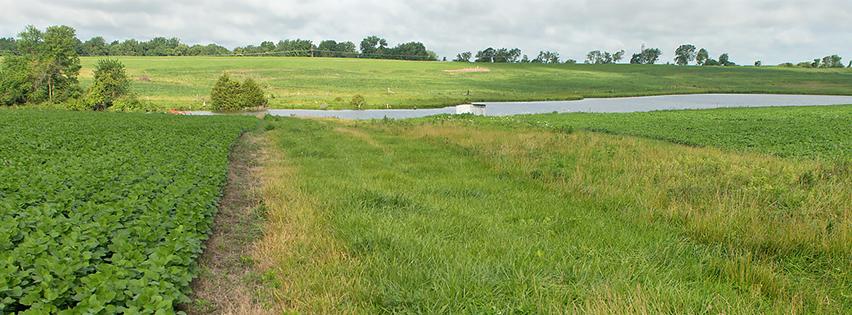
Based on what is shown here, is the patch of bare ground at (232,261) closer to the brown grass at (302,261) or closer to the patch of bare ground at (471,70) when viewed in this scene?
the brown grass at (302,261)

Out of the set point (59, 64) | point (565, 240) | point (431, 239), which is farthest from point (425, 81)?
point (431, 239)

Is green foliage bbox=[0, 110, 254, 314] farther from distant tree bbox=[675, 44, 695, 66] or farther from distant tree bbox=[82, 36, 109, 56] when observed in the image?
distant tree bbox=[675, 44, 695, 66]

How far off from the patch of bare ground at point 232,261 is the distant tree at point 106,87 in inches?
2143

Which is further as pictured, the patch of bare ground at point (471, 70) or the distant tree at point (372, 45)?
the distant tree at point (372, 45)

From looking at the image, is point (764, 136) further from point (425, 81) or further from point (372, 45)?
point (372, 45)

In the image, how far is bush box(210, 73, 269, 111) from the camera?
200ft

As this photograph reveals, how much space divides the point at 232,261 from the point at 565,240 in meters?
4.38

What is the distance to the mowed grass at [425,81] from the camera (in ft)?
247

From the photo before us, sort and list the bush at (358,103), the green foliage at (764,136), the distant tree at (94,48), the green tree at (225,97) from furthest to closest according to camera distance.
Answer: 1. the distant tree at (94,48)
2. the bush at (358,103)
3. the green tree at (225,97)
4. the green foliage at (764,136)

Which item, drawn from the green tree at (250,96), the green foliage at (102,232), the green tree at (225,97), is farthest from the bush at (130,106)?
the green foliage at (102,232)

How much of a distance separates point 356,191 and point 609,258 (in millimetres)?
5182

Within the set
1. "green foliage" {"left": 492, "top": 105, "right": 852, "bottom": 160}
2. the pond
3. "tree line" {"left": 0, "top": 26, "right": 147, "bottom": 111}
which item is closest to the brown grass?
"green foliage" {"left": 492, "top": 105, "right": 852, "bottom": 160}

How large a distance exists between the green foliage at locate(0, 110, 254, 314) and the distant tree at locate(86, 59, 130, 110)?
51.7 meters

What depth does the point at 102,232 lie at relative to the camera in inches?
209
